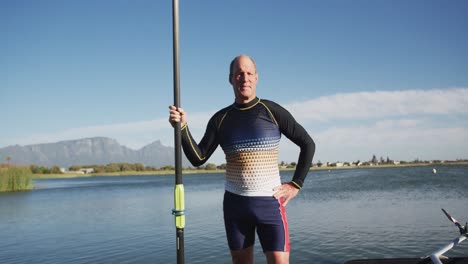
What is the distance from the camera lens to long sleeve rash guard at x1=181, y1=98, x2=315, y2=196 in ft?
12.9

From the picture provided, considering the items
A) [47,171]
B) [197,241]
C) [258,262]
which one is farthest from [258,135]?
[47,171]

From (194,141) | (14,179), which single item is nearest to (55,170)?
(14,179)

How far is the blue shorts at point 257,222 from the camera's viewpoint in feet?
12.6

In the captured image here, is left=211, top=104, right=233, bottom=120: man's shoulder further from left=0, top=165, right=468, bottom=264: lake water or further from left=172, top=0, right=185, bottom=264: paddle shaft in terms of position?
left=0, top=165, right=468, bottom=264: lake water

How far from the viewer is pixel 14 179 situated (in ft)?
166

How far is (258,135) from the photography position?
12.9 feet

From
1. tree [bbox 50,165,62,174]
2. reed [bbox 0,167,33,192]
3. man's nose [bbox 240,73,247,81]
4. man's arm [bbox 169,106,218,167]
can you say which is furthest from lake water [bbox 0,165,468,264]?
tree [bbox 50,165,62,174]

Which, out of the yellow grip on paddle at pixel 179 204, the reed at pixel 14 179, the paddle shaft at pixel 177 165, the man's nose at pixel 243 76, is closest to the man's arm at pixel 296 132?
the man's nose at pixel 243 76

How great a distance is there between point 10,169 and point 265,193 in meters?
54.6

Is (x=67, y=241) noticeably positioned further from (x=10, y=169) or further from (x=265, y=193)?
(x=10, y=169)

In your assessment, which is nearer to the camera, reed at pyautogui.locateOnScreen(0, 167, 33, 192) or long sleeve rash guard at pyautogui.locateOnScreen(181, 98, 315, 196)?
long sleeve rash guard at pyautogui.locateOnScreen(181, 98, 315, 196)

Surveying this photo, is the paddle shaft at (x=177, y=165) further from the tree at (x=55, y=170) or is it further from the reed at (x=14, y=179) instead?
the tree at (x=55, y=170)

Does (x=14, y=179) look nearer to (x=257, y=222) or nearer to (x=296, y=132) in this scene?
(x=257, y=222)

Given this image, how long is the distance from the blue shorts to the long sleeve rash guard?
97 millimetres
